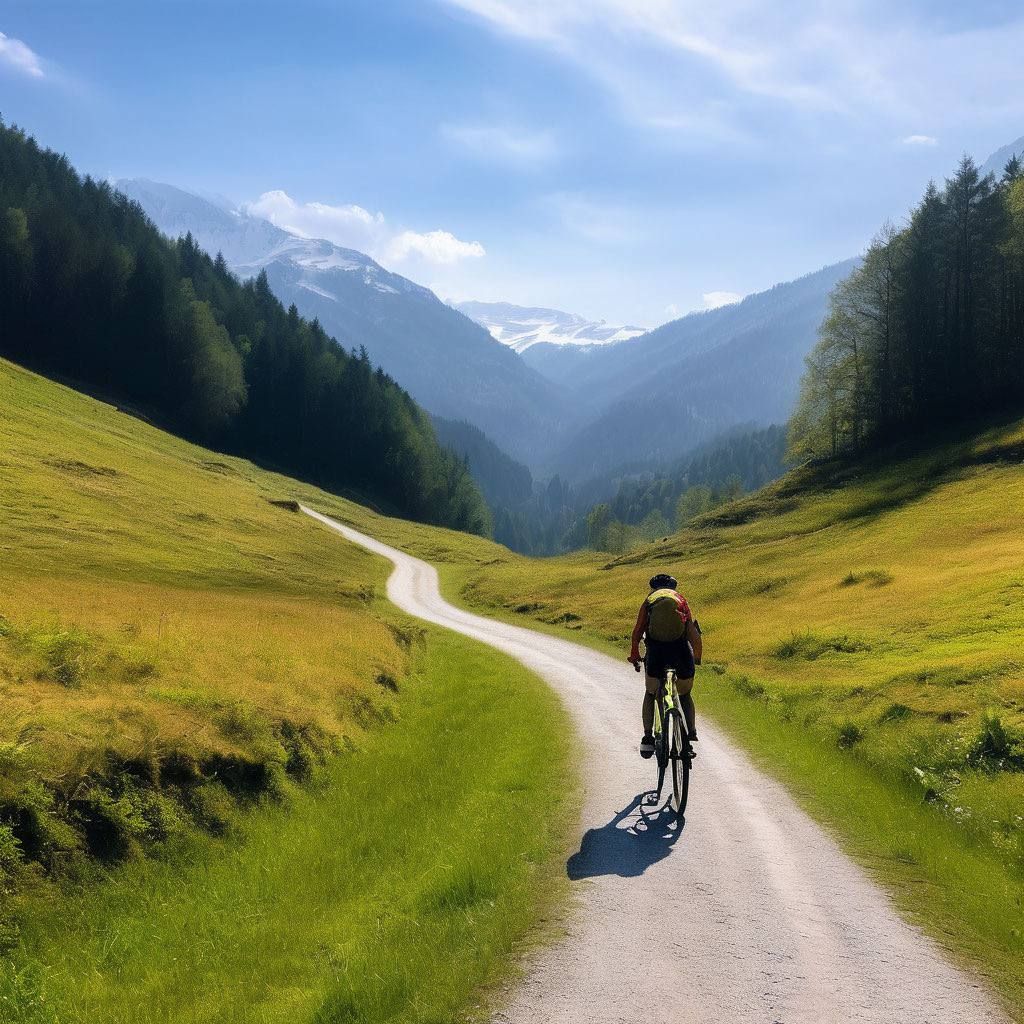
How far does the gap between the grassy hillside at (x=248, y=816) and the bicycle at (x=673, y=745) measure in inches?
88.8

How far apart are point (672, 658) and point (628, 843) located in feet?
10.5

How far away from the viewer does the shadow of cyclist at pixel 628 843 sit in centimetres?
936

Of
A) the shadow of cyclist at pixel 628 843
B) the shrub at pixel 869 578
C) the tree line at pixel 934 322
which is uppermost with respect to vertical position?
the tree line at pixel 934 322

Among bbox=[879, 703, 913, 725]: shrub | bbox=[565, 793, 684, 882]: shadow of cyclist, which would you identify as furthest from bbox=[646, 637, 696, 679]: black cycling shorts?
bbox=[879, 703, 913, 725]: shrub

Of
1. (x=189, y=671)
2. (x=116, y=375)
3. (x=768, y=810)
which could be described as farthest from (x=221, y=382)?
(x=768, y=810)

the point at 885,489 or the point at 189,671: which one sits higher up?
the point at 885,489

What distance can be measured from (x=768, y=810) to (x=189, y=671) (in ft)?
44.2

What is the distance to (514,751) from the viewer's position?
16.0 meters

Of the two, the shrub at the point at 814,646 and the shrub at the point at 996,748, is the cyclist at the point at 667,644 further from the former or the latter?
the shrub at the point at 814,646

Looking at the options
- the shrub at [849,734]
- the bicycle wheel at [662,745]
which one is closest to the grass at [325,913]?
the bicycle wheel at [662,745]

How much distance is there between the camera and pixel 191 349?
4751 inches

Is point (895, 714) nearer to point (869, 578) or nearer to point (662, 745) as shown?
point (662, 745)

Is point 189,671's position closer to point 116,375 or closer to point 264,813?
point 264,813

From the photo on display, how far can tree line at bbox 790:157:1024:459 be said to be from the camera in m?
75.5
